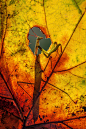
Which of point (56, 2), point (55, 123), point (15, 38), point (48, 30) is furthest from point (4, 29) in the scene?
point (55, 123)

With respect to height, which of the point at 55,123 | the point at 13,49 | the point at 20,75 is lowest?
the point at 55,123

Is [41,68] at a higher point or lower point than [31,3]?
lower

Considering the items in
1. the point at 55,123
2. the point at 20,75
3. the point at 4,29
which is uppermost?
the point at 4,29

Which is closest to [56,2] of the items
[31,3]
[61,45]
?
[31,3]

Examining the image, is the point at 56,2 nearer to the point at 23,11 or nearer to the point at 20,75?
the point at 23,11

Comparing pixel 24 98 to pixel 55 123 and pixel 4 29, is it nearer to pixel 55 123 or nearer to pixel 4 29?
pixel 55 123

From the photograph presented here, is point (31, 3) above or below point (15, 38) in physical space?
above
